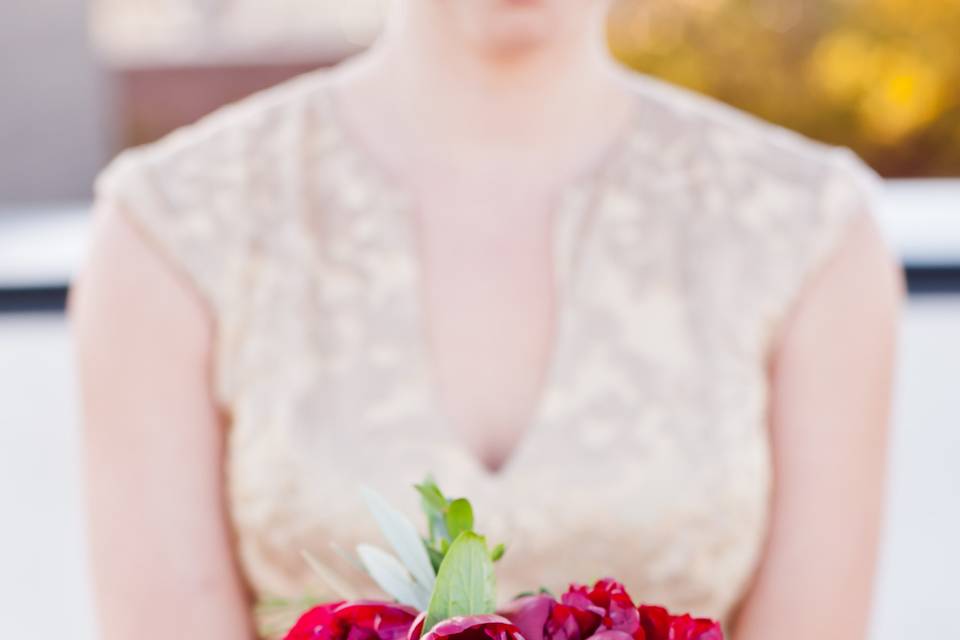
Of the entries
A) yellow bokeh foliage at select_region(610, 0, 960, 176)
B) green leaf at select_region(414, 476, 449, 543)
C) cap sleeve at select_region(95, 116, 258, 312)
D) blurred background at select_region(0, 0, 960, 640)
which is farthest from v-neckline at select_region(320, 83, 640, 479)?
yellow bokeh foliage at select_region(610, 0, 960, 176)

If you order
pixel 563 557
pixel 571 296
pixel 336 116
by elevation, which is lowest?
pixel 563 557

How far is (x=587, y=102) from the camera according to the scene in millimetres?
1327

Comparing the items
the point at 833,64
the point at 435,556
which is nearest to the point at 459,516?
the point at 435,556

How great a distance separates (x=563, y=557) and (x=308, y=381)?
287 mm

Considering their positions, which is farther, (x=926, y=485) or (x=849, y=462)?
(x=926, y=485)

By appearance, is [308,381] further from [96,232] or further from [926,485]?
[926,485]

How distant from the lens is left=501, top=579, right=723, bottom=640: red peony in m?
0.62

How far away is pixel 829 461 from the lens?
121cm

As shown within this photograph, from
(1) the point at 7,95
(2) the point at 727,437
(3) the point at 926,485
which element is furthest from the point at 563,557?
(1) the point at 7,95

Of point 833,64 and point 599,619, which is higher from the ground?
point 833,64

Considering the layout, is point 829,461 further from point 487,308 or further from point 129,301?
point 129,301

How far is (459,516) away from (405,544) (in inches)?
1.3

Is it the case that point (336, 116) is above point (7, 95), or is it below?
below

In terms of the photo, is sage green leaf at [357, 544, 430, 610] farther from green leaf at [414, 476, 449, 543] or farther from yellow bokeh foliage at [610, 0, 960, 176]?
yellow bokeh foliage at [610, 0, 960, 176]
